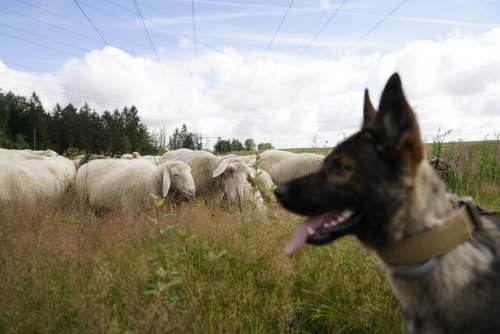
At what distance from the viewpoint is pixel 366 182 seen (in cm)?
213

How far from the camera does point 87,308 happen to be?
284 cm

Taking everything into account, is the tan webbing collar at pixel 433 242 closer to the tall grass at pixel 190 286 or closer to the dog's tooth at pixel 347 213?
the dog's tooth at pixel 347 213

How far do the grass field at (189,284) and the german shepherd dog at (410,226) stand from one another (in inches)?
47.1

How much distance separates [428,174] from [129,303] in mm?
2331

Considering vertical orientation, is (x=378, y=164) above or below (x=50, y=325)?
above

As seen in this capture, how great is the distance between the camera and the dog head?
2.06 m

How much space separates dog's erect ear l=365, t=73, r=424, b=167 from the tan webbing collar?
38cm

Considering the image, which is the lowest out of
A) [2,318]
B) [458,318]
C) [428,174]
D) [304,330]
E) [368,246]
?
[304,330]

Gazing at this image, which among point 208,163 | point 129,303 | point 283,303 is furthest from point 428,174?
point 208,163

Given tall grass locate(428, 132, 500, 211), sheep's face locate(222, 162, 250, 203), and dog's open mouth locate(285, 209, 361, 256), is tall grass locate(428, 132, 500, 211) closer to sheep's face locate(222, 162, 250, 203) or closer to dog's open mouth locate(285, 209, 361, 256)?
sheep's face locate(222, 162, 250, 203)

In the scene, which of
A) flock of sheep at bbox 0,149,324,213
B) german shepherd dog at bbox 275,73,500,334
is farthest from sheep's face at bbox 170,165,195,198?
german shepherd dog at bbox 275,73,500,334

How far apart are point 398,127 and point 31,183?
30.5 ft

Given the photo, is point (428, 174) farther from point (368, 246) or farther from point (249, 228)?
point (249, 228)

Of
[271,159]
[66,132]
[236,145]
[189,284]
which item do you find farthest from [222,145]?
[189,284]
